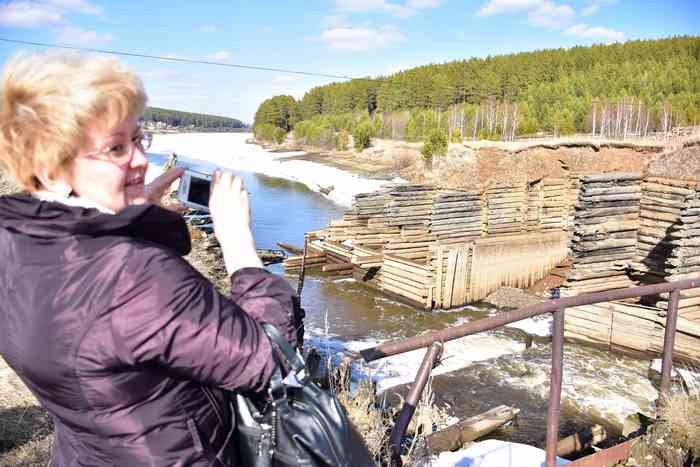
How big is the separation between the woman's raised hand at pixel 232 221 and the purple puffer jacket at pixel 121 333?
0.19m

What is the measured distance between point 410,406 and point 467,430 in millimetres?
4538

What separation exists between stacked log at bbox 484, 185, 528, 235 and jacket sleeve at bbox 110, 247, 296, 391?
20.4 metres

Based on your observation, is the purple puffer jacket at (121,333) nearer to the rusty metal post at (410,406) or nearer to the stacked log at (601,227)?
the rusty metal post at (410,406)

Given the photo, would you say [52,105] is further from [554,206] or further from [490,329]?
[554,206]

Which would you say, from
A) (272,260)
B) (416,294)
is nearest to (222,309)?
(416,294)

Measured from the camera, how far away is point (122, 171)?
131cm

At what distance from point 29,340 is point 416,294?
18257mm

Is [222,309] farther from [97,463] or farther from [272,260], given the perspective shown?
[272,260]

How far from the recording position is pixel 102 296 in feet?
3.75

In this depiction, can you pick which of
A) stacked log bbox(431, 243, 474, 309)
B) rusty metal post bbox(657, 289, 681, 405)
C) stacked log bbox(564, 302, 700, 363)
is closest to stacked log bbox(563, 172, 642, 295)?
stacked log bbox(564, 302, 700, 363)

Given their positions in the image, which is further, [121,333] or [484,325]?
[484,325]

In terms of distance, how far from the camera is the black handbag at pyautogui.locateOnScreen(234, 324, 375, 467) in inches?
51.5

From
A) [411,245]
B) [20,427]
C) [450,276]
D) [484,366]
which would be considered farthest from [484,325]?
[411,245]

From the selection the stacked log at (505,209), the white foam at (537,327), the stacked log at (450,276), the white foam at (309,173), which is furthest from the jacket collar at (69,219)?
the white foam at (309,173)
